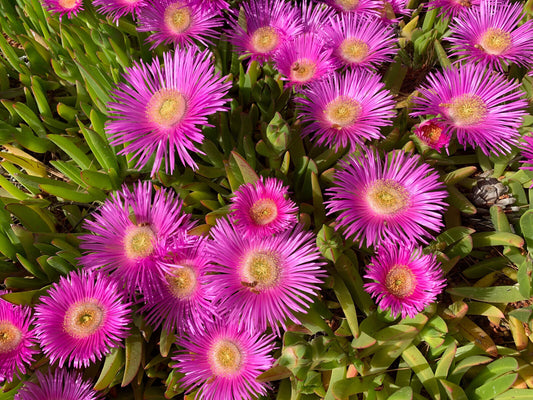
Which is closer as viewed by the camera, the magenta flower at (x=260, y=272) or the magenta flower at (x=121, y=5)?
the magenta flower at (x=260, y=272)

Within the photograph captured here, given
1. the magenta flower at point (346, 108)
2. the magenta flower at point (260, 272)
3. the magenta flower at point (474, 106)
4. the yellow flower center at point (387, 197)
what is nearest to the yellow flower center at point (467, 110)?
the magenta flower at point (474, 106)

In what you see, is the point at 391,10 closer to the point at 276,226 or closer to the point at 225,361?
the point at 276,226

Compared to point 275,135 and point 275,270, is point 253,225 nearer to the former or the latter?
point 275,270

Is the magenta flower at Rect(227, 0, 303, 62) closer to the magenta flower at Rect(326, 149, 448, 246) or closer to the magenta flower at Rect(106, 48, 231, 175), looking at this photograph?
the magenta flower at Rect(106, 48, 231, 175)

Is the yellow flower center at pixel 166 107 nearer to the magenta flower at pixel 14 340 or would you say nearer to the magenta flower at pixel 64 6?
the magenta flower at pixel 64 6

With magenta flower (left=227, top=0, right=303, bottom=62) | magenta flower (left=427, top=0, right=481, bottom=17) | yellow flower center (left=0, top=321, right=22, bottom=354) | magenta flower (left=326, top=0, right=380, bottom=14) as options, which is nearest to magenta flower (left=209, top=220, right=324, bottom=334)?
yellow flower center (left=0, top=321, right=22, bottom=354)

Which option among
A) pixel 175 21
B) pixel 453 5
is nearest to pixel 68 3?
pixel 175 21

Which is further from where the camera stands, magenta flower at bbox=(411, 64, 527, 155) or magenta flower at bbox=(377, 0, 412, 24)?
magenta flower at bbox=(377, 0, 412, 24)
